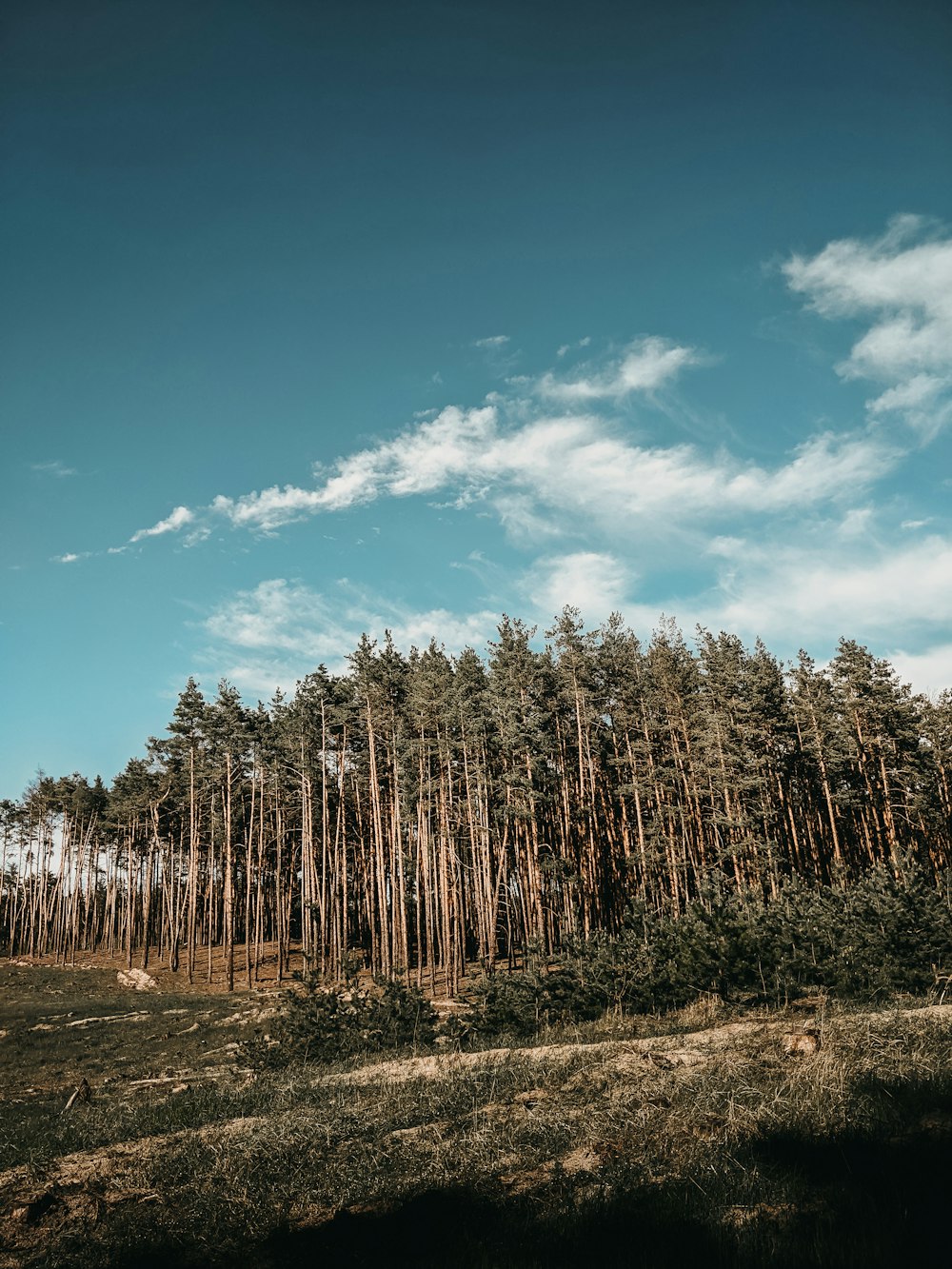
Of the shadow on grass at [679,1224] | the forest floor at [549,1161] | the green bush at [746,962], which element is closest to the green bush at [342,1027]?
the green bush at [746,962]

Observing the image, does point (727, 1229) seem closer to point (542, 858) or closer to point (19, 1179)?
point (19, 1179)

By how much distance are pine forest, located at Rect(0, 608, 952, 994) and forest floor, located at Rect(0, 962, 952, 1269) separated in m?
22.7

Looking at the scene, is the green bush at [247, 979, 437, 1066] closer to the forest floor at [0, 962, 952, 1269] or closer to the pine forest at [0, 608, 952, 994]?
the forest floor at [0, 962, 952, 1269]

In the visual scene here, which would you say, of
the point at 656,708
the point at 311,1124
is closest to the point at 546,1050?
the point at 311,1124

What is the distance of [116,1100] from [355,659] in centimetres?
2937

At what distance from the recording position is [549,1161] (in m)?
8.27

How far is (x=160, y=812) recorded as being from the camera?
6078cm

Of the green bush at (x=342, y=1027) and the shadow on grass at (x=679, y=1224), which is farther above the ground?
the shadow on grass at (x=679, y=1224)

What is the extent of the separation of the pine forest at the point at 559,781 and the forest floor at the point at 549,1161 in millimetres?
22740

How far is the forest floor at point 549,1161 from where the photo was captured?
614 cm

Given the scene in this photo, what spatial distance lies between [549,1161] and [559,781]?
3499 centimetres

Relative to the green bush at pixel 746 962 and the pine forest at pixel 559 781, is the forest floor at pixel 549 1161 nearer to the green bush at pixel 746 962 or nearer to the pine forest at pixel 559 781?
the green bush at pixel 746 962

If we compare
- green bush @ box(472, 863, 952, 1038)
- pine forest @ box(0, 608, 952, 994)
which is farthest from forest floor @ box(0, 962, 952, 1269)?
pine forest @ box(0, 608, 952, 994)

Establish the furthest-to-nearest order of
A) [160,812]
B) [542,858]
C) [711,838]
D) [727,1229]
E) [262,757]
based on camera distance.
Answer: [160,812] < [262,757] < [711,838] < [542,858] < [727,1229]
